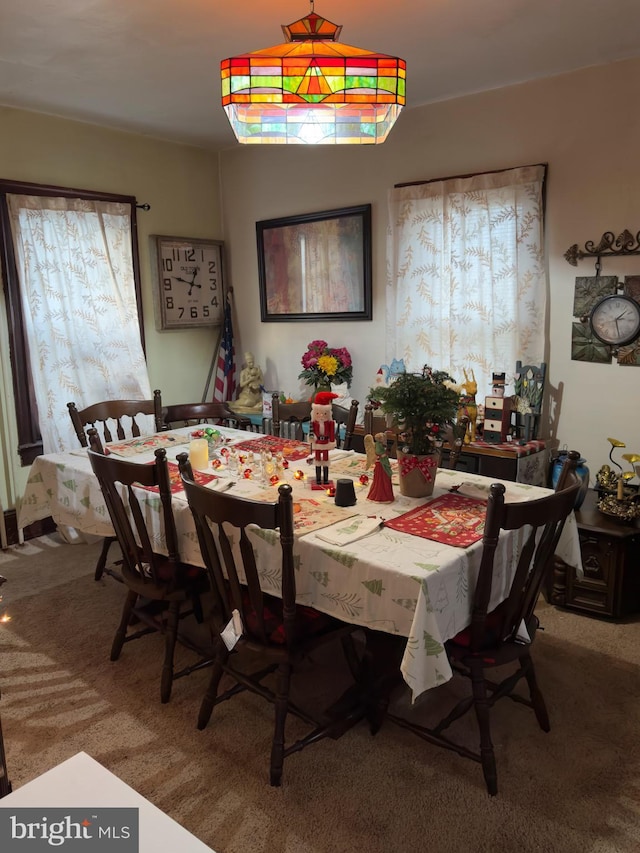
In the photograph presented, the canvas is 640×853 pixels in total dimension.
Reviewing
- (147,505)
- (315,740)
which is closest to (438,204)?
(147,505)

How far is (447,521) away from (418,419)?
35cm

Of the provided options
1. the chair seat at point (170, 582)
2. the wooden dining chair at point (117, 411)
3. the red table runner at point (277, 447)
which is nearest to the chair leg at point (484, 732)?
the chair seat at point (170, 582)

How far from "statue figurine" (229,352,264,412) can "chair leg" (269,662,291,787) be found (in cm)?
278

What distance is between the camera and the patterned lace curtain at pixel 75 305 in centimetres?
371

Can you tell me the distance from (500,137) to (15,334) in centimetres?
293

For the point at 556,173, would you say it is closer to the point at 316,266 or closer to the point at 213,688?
the point at 316,266

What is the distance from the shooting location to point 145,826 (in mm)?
1038

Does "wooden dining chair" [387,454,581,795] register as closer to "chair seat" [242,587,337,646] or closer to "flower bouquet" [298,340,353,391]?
"chair seat" [242,587,337,646]

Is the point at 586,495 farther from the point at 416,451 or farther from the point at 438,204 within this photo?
the point at 438,204

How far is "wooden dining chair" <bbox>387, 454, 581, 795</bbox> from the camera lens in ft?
5.54

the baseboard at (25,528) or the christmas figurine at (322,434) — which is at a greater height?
the christmas figurine at (322,434)

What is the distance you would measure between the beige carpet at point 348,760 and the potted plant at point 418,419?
2.65ft

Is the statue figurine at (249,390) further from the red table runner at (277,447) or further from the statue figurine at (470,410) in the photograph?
the statue figurine at (470,410)

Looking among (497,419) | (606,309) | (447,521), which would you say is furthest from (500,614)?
(606,309)
